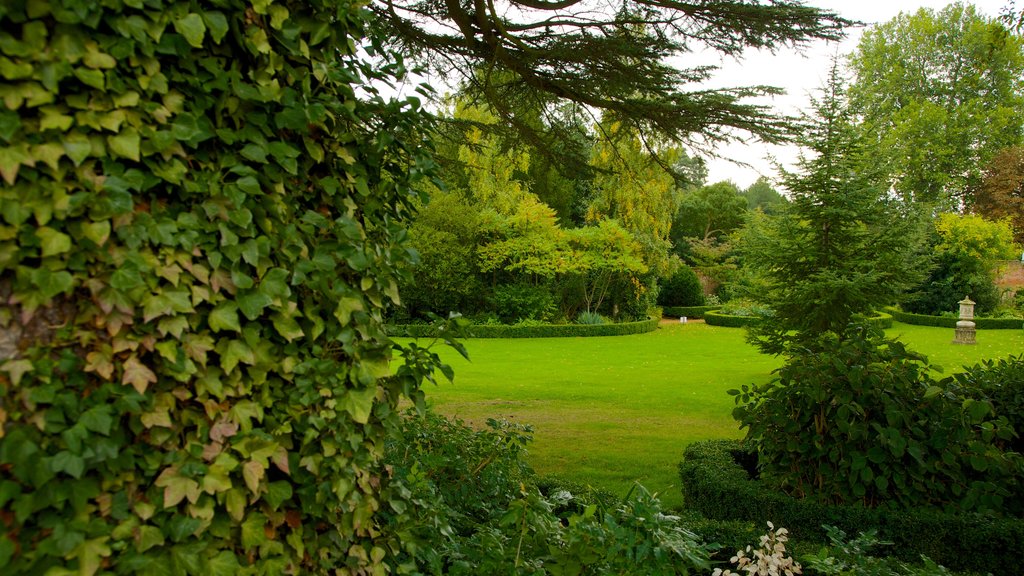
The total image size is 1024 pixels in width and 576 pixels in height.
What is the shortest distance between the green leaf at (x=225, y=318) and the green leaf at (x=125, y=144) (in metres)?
0.33

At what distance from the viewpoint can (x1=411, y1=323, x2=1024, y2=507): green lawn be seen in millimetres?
Result: 6156

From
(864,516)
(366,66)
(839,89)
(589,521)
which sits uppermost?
(839,89)

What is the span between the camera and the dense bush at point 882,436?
369 cm

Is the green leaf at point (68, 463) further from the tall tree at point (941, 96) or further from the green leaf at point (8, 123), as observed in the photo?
the tall tree at point (941, 96)

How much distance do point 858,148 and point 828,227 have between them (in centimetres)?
92

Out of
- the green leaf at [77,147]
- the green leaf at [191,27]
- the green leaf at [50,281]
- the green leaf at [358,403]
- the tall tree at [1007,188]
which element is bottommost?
the green leaf at [358,403]

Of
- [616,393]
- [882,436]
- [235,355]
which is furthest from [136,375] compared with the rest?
[616,393]

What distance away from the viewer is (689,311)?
25.0 m

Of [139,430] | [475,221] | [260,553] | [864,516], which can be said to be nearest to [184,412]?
[139,430]

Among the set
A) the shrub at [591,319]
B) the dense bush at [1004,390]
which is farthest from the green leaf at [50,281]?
the shrub at [591,319]

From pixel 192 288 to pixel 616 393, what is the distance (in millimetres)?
9055

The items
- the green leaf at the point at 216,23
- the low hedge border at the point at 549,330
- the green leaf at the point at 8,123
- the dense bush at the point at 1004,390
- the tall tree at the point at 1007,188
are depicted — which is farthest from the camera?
the tall tree at the point at 1007,188

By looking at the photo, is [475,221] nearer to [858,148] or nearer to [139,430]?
[858,148]

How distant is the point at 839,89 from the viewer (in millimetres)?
7699
